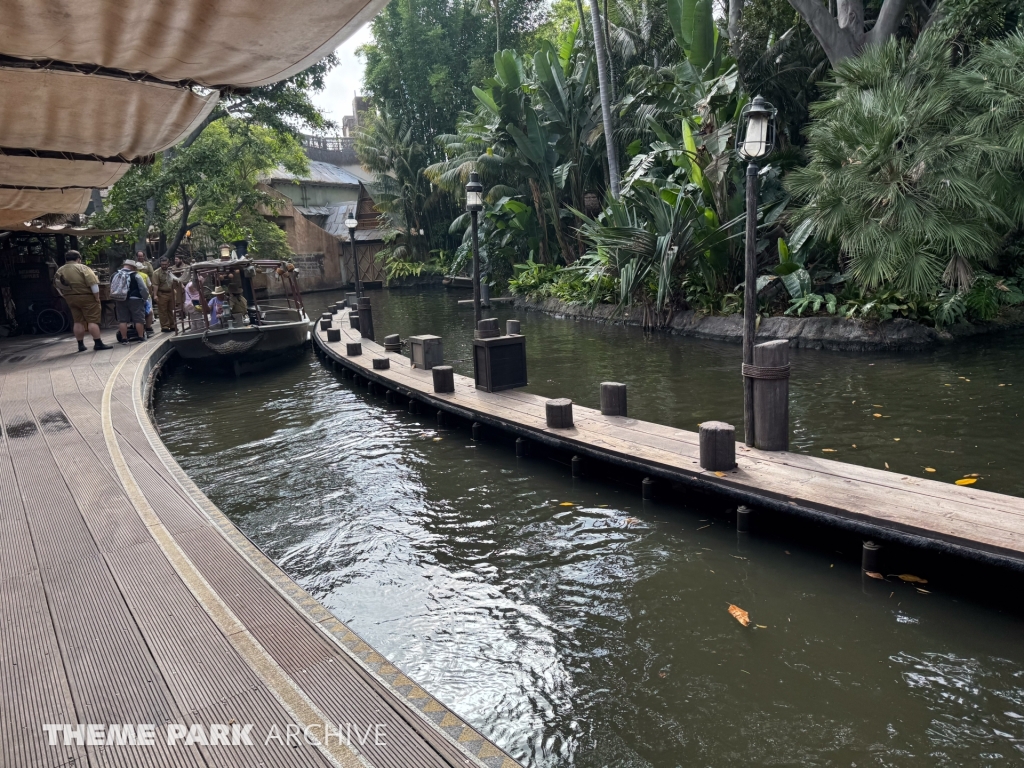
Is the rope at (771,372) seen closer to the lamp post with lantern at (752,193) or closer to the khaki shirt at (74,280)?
the lamp post with lantern at (752,193)

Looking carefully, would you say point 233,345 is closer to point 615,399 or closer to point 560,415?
point 560,415

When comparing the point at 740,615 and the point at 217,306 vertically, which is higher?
the point at 217,306

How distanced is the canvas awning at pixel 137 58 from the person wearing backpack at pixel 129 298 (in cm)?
1160

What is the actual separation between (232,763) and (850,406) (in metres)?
8.43

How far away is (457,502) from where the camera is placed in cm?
713

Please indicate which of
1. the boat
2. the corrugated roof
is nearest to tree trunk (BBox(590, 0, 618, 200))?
the boat

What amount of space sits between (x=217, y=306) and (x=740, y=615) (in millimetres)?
12689

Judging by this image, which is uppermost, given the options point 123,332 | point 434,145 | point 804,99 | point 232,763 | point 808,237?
point 434,145

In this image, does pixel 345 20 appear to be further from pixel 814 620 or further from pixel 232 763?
pixel 814 620

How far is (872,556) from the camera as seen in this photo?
16.5 ft

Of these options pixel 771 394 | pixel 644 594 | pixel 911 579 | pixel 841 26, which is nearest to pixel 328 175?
pixel 841 26

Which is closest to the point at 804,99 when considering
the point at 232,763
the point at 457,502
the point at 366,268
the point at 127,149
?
the point at 457,502

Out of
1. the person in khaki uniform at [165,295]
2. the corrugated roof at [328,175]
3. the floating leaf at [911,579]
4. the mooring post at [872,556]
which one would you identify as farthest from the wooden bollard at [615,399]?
the corrugated roof at [328,175]

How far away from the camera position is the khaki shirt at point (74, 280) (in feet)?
42.0
